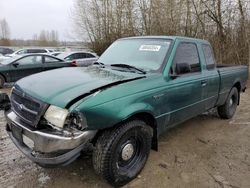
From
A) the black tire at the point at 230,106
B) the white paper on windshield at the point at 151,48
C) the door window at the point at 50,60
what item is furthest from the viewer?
the door window at the point at 50,60

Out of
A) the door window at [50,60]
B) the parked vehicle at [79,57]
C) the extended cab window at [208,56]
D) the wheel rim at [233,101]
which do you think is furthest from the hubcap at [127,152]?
the parked vehicle at [79,57]

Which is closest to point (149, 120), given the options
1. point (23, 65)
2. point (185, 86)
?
point (185, 86)

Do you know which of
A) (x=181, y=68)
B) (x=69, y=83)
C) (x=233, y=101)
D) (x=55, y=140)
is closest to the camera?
(x=55, y=140)

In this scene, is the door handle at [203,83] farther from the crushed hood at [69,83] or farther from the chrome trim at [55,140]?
the chrome trim at [55,140]

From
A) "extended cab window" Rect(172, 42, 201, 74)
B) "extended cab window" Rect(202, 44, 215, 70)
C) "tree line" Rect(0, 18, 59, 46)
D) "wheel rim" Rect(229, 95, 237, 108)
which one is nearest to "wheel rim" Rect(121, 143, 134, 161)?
"extended cab window" Rect(172, 42, 201, 74)

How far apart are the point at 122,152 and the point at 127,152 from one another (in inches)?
3.5

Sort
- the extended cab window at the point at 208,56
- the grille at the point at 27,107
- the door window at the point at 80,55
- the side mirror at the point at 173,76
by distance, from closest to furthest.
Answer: the grille at the point at 27,107 → the side mirror at the point at 173,76 → the extended cab window at the point at 208,56 → the door window at the point at 80,55

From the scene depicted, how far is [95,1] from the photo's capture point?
21.8 meters

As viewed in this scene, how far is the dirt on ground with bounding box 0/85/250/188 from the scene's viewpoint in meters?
3.22

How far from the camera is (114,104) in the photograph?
2803 millimetres

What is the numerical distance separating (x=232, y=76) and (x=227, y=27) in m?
8.37

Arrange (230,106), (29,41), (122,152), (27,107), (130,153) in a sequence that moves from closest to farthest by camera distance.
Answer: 1. (27,107)
2. (122,152)
3. (130,153)
4. (230,106)
5. (29,41)

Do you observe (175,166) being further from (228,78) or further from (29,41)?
(29,41)

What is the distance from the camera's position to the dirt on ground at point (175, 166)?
10.6ft
